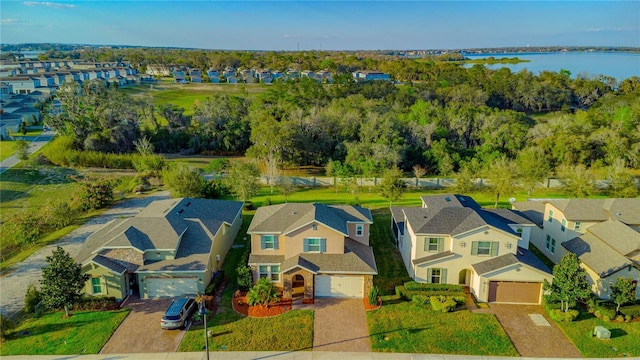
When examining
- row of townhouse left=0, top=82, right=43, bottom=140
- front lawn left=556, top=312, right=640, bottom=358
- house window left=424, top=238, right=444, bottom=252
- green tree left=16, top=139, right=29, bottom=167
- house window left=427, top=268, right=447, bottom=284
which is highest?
row of townhouse left=0, top=82, right=43, bottom=140

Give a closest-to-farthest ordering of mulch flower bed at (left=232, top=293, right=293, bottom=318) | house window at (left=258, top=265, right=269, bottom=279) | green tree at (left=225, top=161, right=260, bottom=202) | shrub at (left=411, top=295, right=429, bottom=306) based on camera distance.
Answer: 1. mulch flower bed at (left=232, top=293, right=293, bottom=318)
2. shrub at (left=411, top=295, right=429, bottom=306)
3. house window at (left=258, top=265, right=269, bottom=279)
4. green tree at (left=225, top=161, right=260, bottom=202)

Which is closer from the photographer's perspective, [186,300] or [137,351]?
[137,351]

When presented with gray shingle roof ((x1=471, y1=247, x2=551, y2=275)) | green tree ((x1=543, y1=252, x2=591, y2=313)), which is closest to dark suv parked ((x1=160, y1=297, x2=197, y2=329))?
gray shingle roof ((x1=471, y1=247, x2=551, y2=275))

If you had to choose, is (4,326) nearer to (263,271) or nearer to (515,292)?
(263,271)

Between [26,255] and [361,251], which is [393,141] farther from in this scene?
[26,255]

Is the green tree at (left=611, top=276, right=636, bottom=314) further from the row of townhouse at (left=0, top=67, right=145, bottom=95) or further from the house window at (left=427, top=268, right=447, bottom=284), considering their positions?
the row of townhouse at (left=0, top=67, right=145, bottom=95)

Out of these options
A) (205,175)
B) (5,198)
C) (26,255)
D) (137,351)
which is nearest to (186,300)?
(137,351)
